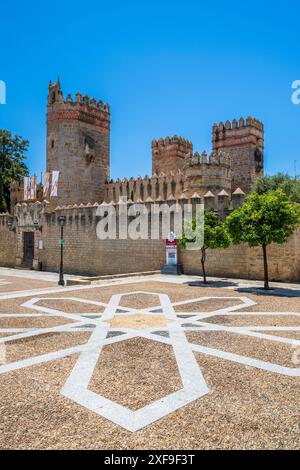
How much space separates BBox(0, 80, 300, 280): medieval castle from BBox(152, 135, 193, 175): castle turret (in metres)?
0.11

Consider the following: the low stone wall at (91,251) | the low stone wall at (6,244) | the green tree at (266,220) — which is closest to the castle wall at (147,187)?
the low stone wall at (91,251)

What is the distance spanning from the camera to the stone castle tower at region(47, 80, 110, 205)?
1314 inches

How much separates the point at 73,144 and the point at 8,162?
1368cm

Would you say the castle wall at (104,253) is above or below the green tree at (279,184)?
below

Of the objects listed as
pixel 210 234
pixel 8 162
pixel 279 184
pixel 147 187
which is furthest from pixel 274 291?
pixel 8 162

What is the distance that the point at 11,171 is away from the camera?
42375 millimetres

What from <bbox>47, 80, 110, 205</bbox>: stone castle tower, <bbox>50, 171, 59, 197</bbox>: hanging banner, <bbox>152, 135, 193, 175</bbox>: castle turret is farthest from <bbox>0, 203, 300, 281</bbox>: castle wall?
<bbox>152, 135, 193, 175</bbox>: castle turret

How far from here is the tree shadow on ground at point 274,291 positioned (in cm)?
1209

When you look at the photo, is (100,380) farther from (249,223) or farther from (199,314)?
(249,223)

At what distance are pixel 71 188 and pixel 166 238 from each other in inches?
679

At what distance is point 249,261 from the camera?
1677 centimetres

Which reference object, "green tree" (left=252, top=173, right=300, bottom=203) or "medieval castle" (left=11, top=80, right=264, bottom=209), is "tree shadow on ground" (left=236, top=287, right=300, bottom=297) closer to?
"green tree" (left=252, top=173, right=300, bottom=203)

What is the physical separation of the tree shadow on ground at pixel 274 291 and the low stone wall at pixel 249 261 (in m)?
2.34

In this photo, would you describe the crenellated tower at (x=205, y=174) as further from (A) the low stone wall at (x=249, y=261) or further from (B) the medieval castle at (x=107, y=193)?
(A) the low stone wall at (x=249, y=261)
